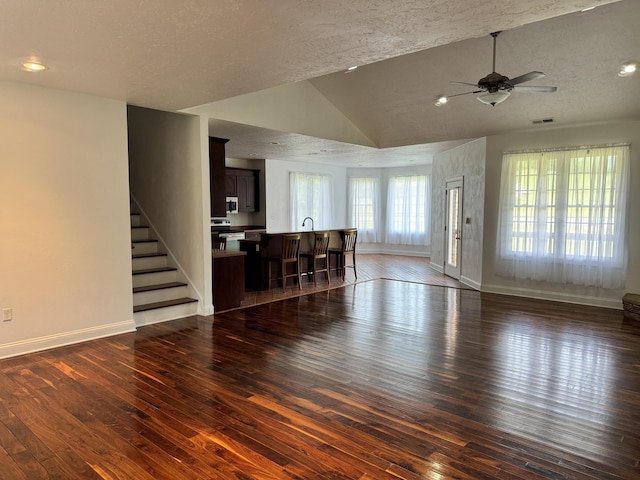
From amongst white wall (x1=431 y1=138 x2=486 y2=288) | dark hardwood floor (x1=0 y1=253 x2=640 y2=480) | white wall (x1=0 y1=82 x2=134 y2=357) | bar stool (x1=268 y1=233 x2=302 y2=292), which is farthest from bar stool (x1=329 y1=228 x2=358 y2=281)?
white wall (x1=0 y1=82 x2=134 y2=357)

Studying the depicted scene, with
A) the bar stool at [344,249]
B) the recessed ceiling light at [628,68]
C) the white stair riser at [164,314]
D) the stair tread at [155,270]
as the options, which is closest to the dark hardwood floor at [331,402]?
the white stair riser at [164,314]

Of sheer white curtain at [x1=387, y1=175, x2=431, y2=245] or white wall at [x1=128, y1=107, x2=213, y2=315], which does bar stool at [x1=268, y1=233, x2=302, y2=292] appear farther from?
sheer white curtain at [x1=387, y1=175, x2=431, y2=245]

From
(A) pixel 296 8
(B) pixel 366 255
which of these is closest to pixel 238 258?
(A) pixel 296 8

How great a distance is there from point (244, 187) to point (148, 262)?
5.07m

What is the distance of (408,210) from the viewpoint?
12367 millimetres

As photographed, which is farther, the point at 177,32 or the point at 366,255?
the point at 366,255

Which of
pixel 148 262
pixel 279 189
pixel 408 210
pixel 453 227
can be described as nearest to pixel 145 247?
pixel 148 262

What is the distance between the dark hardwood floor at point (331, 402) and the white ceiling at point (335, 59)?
250 cm

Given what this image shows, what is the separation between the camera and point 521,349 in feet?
14.1

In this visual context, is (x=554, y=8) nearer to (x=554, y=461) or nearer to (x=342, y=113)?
(x=554, y=461)

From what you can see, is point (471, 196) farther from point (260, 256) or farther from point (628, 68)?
point (260, 256)

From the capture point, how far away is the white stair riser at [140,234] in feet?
20.6

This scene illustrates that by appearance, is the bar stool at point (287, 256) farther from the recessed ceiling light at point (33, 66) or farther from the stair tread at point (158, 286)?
the recessed ceiling light at point (33, 66)

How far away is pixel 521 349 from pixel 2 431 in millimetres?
4336
